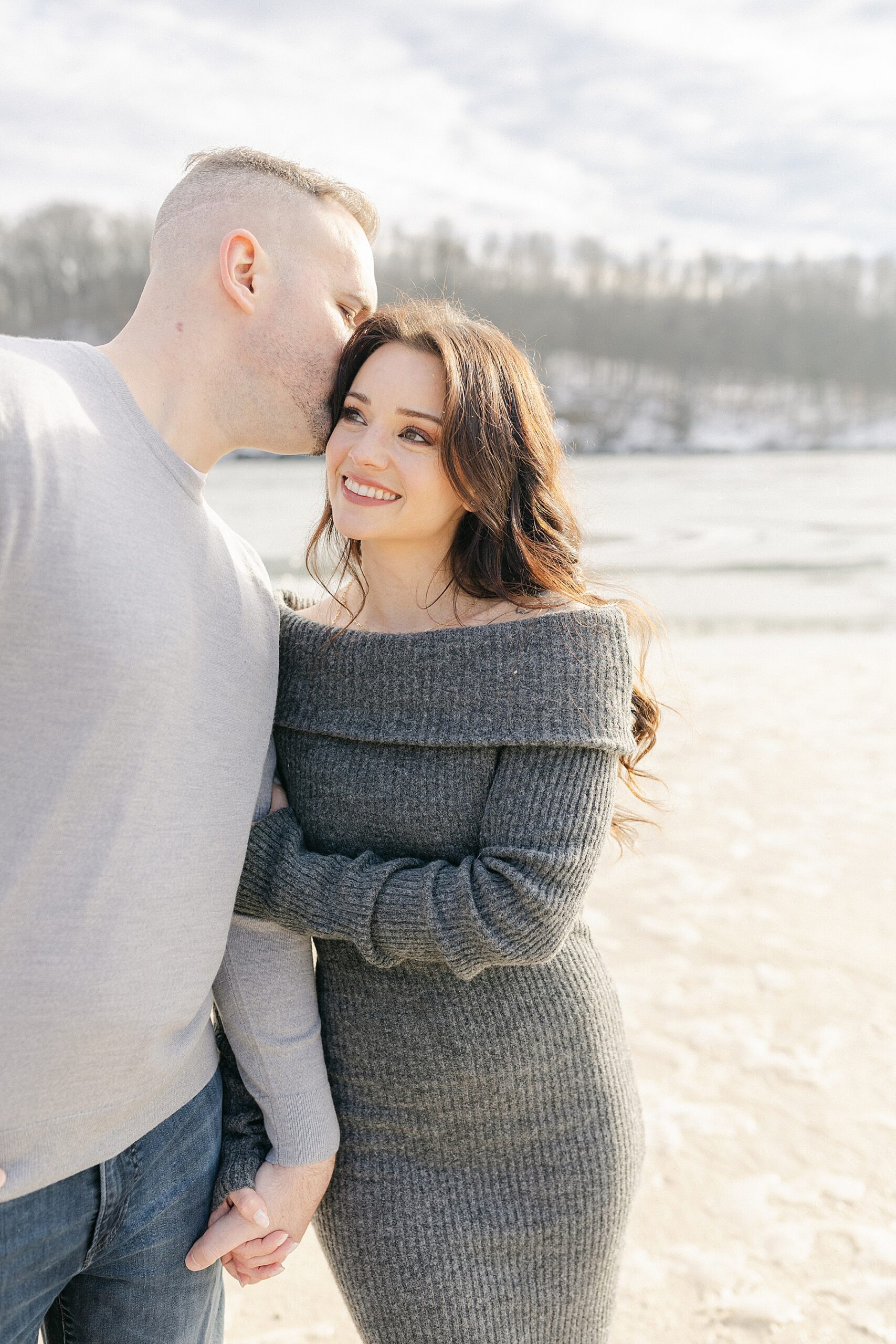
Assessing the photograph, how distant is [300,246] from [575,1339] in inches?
71.9

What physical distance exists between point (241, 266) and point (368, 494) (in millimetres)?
408

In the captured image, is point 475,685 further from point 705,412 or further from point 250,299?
point 705,412

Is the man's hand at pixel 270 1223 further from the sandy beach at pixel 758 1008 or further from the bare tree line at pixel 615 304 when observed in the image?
the bare tree line at pixel 615 304

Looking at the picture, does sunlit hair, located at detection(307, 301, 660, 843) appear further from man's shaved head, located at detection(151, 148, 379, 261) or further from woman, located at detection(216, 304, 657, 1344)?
man's shaved head, located at detection(151, 148, 379, 261)

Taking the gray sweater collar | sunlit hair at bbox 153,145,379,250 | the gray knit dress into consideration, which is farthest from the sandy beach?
sunlit hair at bbox 153,145,379,250

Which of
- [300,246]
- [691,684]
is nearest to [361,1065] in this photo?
[300,246]

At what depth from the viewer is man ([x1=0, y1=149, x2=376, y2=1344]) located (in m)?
1.17

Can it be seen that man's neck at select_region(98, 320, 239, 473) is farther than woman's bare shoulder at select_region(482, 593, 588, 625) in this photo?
No

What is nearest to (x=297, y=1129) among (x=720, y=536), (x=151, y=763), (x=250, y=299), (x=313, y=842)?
(x=313, y=842)

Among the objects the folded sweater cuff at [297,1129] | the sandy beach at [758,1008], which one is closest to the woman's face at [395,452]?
the sandy beach at [758,1008]

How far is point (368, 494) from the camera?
1738mm

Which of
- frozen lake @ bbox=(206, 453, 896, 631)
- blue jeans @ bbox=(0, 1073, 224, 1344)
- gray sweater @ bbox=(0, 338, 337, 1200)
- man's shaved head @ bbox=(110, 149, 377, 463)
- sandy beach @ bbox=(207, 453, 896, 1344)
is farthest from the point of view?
frozen lake @ bbox=(206, 453, 896, 631)

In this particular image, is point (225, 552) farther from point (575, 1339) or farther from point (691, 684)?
point (691, 684)

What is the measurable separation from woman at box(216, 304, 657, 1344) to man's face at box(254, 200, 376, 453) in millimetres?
108
